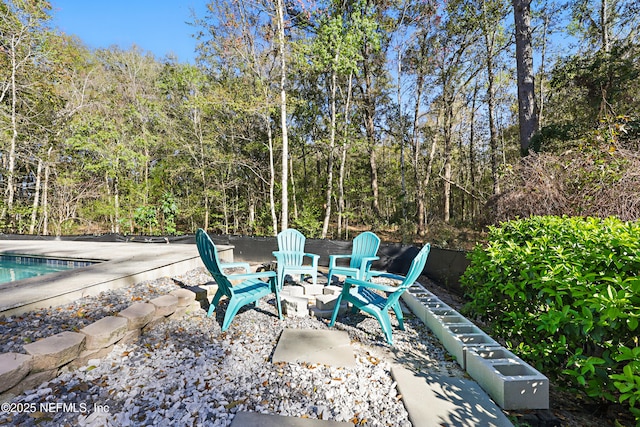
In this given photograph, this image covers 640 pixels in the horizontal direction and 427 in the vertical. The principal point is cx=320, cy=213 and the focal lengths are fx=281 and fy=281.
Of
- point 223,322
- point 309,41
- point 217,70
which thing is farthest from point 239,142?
Answer: point 223,322

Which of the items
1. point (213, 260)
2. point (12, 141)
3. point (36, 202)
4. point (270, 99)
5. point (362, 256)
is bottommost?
point (362, 256)

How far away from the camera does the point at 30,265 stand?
452 centimetres

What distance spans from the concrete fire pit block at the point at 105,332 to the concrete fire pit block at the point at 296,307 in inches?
53.1

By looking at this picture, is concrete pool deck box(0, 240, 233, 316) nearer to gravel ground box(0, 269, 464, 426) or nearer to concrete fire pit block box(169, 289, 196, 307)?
gravel ground box(0, 269, 464, 426)

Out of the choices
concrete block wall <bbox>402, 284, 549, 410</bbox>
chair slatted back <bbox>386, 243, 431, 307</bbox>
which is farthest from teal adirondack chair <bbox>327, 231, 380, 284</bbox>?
chair slatted back <bbox>386, 243, 431, 307</bbox>

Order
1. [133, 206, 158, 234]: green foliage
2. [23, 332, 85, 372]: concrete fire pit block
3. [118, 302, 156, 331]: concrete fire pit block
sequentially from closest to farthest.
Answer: [23, 332, 85, 372]: concrete fire pit block
[118, 302, 156, 331]: concrete fire pit block
[133, 206, 158, 234]: green foliage

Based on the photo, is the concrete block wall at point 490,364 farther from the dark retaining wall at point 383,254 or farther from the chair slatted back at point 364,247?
the dark retaining wall at point 383,254

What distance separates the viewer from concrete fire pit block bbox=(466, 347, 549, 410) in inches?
59.8

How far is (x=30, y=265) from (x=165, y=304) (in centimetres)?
397

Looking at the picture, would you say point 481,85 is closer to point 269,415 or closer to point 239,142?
point 239,142

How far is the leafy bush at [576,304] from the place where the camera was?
132cm

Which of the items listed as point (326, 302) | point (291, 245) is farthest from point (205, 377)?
point (291, 245)

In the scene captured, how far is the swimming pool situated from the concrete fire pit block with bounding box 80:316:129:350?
2.92 m

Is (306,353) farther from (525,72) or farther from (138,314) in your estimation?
(525,72)
